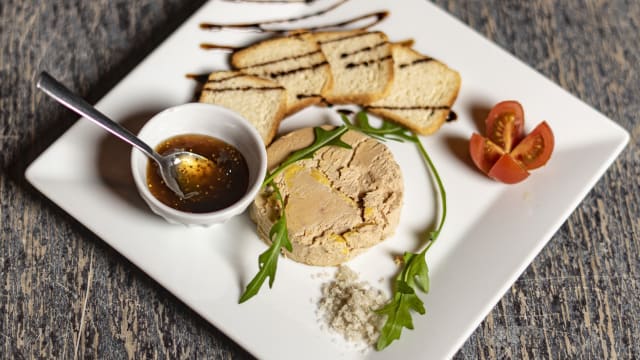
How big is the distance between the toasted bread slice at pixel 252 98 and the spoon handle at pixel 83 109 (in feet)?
2.01

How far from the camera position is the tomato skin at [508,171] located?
3.69 m

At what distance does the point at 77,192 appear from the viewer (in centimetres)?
345

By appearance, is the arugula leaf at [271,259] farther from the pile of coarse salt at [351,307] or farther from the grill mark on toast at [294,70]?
the grill mark on toast at [294,70]

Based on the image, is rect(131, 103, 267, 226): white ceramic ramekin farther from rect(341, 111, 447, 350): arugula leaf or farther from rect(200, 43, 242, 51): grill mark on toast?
rect(200, 43, 242, 51): grill mark on toast

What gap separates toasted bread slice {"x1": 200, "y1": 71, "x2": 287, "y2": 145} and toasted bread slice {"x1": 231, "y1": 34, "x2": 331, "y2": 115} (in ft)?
0.28

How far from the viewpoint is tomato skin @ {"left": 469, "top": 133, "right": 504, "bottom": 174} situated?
3775 millimetres

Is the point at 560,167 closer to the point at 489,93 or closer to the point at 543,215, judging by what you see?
the point at 543,215

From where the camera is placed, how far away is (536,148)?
3.81 m

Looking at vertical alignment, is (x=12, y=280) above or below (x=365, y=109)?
below

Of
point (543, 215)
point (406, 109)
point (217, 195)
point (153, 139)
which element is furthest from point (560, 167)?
point (153, 139)

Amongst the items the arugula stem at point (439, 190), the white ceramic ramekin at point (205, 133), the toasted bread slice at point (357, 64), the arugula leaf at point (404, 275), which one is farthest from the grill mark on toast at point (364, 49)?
the white ceramic ramekin at point (205, 133)

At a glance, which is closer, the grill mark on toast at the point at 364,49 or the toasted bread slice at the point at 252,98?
the toasted bread slice at the point at 252,98

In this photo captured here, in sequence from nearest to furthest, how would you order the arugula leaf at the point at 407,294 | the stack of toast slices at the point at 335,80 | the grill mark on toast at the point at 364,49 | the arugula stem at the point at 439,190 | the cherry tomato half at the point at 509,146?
1. the arugula leaf at the point at 407,294
2. the arugula stem at the point at 439,190
3. the cherry tomato half at the point at 509,146
4. the stack of toast slices at the point at 335,80
5. the grill mark on toast at the point at 364,49

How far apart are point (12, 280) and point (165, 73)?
1293mm
